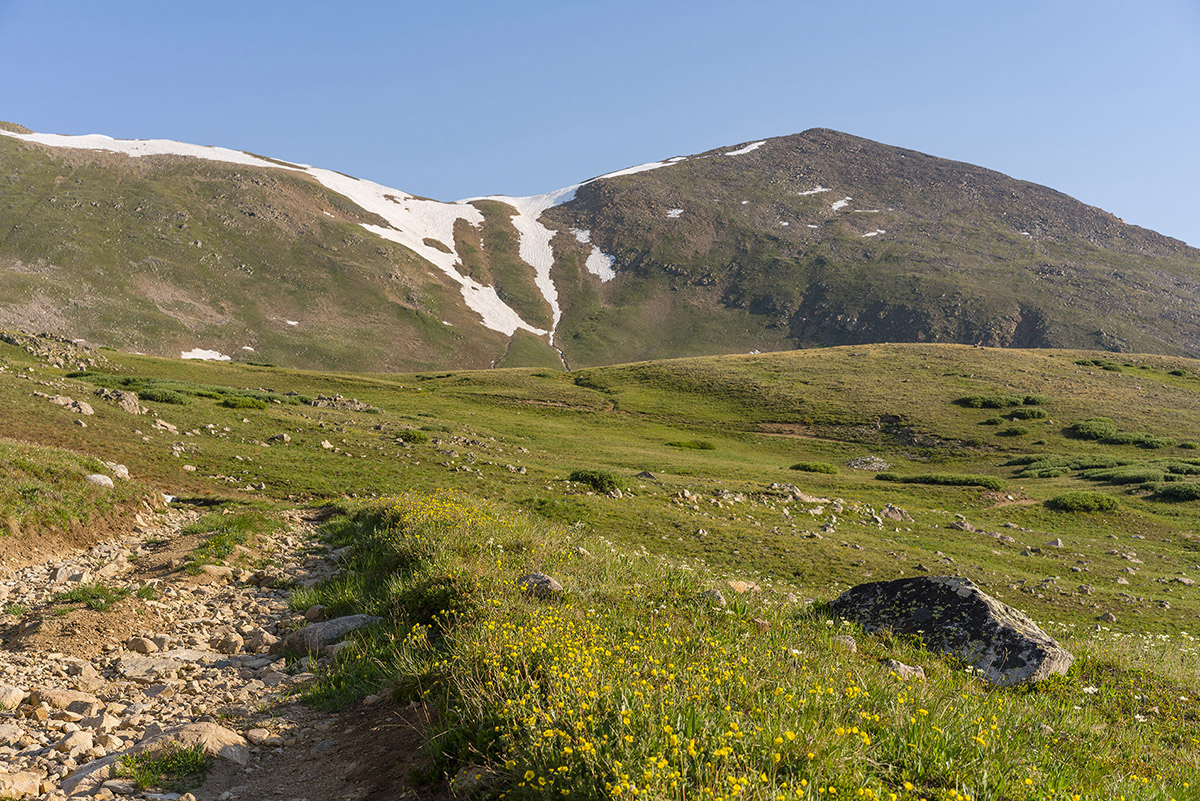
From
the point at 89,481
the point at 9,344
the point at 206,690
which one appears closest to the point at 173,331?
the point at 9,344

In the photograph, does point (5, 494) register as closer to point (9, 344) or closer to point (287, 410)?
point (287, 410)

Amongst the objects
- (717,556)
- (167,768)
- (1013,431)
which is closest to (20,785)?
(167,768)

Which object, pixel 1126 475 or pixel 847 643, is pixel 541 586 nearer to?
pixel 847 643

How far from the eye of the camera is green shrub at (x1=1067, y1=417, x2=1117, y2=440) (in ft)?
186

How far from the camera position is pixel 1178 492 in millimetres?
38000

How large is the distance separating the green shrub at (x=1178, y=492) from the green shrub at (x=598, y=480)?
108 ft

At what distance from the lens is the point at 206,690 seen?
27.5 ft

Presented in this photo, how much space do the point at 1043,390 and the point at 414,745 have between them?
3242 inches

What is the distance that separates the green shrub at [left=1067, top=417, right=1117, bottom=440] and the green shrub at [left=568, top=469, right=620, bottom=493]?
49.5 meters

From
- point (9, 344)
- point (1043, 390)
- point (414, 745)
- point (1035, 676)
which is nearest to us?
point (414, 745)

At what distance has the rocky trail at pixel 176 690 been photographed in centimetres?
619

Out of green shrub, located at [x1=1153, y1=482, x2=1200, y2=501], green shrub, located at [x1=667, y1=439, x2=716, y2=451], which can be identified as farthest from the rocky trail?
green shrub, located at [x1=1153, y1=482, x2=1200, y2=501]

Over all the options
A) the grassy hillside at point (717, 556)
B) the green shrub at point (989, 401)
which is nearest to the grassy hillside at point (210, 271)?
the grassy hillside at point (717, 556)

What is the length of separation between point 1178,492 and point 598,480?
34.9m
